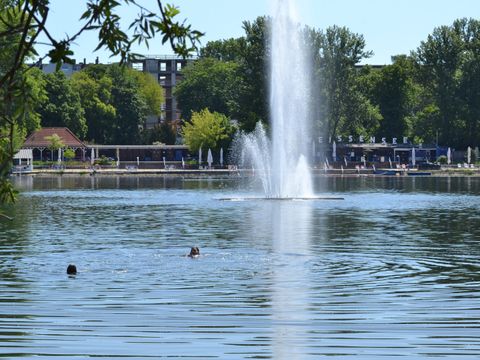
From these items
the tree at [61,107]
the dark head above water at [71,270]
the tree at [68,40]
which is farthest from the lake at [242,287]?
the tree at [61,107]

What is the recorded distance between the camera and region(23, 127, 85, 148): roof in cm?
14900

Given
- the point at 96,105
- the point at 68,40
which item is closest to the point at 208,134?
the point at 96,105

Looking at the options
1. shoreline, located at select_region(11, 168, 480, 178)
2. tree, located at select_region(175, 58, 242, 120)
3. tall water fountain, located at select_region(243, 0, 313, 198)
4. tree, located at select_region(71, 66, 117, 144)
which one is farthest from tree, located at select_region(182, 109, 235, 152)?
tall water fountain, located at select_region(243, 0, 313, 198)

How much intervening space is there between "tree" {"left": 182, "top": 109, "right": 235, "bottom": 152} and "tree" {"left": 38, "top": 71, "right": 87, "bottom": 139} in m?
17.3

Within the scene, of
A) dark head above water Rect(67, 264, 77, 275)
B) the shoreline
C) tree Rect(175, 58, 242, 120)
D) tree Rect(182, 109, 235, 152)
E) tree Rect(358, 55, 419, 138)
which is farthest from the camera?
tree Rect(175, 58, 242, 120)

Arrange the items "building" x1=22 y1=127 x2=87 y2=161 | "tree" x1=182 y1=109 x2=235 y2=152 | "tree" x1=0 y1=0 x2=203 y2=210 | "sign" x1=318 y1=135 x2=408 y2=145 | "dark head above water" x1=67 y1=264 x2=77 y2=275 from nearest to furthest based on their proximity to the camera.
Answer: "tree" x1=0 y1=0 x2=203 y2=210
"dark head above water" x1=67 y1=264 x2=77 y2=275
"building" x1=22 y1=127 x2=87 y2=161
"tree" x1=182 y1=109 x2=235 y2=152
"sign" x1=318 y1=135 x2=408 y2=145

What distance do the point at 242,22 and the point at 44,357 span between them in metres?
128

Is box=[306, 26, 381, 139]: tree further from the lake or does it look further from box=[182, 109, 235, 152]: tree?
the lake

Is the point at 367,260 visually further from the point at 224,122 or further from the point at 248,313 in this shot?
the point at 224,122

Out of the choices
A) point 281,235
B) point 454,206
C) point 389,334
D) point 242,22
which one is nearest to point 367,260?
point 281,235

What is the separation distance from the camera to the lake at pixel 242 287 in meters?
18.9

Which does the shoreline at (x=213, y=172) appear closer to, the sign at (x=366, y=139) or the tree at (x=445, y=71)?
the tree at (x=445, y=71)

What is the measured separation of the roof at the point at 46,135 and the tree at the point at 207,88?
32.3 meters

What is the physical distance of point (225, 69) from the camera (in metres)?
180
